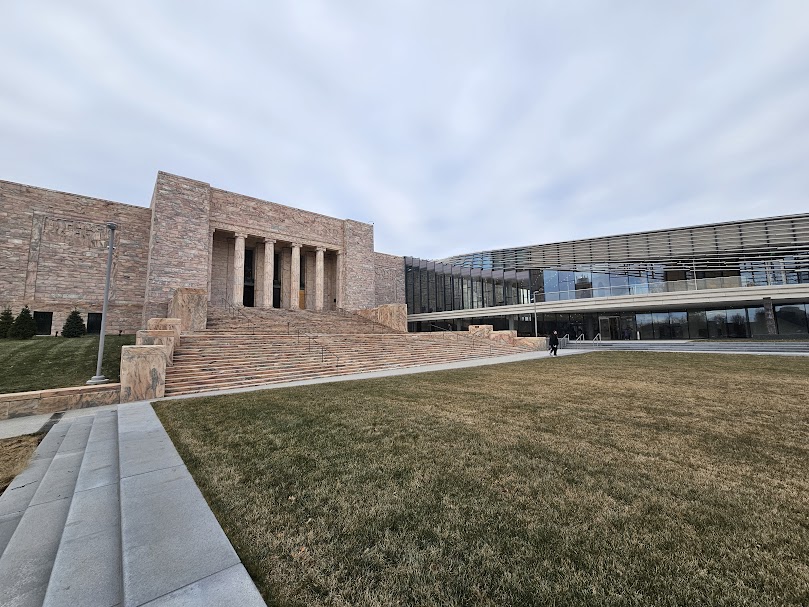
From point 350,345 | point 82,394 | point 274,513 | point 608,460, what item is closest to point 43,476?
point 274,513

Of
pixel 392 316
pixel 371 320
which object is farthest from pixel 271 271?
pixel 392 316

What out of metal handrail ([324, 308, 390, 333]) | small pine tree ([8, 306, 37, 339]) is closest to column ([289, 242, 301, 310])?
metal handrail ([324, 308, 390, 333])

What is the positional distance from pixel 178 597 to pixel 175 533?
0.88 meters

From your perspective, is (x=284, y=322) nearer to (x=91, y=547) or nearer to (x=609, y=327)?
(x=91, y=547)

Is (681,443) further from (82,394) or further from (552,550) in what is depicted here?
(82,394)

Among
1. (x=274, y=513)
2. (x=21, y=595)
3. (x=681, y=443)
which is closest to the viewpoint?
(x=21, y=595)

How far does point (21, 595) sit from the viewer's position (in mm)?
2260

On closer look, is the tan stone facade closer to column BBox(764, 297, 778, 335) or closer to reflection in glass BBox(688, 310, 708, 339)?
reflection in glass BBox(688, 310, 708, 339)

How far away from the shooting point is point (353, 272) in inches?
1396

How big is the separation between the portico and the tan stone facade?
99mm

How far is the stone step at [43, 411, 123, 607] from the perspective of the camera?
2.17 metres

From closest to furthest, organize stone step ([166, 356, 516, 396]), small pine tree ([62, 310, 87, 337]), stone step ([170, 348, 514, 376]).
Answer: stone step ([166, 356, 516, 396])
stone step ([170, 348, 514, 376])
small pine tree ([62, 310, 87, 337])

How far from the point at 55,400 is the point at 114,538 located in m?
7.71

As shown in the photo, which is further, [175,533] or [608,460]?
[608,460]
